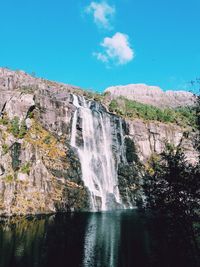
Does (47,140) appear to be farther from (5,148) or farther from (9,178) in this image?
(9,178)

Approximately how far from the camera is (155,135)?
137 meters

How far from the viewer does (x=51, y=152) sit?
98000mm

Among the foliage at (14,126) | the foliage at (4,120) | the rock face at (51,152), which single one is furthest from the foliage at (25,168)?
the foliage at (4,120)

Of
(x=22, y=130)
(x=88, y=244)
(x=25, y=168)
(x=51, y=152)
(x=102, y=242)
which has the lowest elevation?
(x=88, y=244)

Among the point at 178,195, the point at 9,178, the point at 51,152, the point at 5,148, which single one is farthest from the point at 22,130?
the point at 178,195

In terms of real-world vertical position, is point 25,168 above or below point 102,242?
above

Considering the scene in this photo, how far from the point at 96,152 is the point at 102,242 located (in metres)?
60.0

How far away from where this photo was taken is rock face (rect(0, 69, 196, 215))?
85.8m

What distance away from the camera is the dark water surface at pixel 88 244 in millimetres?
29773

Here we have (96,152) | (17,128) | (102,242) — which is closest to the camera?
(102,242)

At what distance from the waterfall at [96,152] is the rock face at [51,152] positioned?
77cm

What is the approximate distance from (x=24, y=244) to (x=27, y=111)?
202ft

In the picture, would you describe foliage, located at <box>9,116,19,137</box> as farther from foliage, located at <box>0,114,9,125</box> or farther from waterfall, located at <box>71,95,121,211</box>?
waterfall, located at <box>71,95,121,211</box>

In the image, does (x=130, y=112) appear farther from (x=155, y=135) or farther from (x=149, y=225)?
A: (x=149, y=225)
